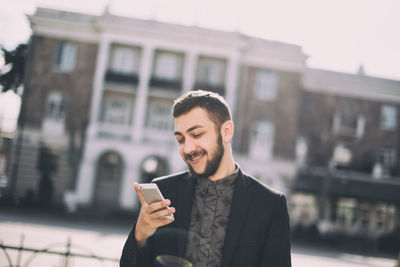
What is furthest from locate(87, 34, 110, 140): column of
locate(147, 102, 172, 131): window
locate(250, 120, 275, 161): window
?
locate(250, 120, 275, 161): window

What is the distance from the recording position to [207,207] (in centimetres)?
238

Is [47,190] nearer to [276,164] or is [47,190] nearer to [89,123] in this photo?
[89,123]

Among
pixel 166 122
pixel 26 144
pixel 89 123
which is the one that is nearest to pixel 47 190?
pixel 26 144

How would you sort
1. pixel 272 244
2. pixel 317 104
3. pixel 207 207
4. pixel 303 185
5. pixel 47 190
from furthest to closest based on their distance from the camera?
pixel 317 104
pixel 303 185
pixel 47 190
pixel 207 207
pixel 272 244

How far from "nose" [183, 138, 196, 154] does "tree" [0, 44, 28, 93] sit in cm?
2403

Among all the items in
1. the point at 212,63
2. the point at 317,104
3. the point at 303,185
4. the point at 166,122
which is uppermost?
the point at 212,63

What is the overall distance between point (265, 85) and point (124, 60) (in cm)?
971

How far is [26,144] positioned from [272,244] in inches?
832

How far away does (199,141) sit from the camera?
2299 millimetres

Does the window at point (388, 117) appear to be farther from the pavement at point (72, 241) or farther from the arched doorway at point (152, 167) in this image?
the arched doorway at point (152, 167)

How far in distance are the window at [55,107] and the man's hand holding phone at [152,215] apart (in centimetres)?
2031

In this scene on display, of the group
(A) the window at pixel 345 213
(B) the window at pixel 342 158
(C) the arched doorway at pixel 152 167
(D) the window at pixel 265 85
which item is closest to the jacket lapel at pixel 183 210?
(C) the arched doorway at pixel 152 167

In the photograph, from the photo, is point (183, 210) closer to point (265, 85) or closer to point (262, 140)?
point (262, 140)

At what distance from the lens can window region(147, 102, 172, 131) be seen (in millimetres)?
20984
